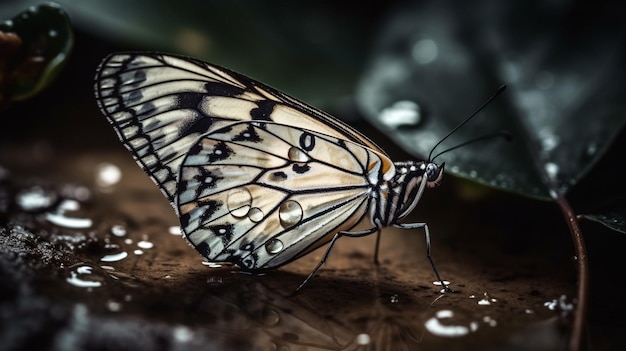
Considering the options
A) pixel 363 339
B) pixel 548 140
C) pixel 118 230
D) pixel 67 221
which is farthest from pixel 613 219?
pixel 67 221

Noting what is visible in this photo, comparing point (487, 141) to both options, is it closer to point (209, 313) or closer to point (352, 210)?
point (352, 210)

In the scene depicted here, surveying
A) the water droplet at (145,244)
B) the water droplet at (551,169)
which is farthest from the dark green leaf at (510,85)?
the water droplet at (145,244)

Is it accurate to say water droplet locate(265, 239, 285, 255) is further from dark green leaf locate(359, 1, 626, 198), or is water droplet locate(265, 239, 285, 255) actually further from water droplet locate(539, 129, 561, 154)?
water droplet locate(539, 129, 561, 154)

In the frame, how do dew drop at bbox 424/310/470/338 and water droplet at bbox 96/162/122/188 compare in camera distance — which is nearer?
dew drop at bbox 424/310/470/338

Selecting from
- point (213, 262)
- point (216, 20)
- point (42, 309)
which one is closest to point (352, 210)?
point (213, 262)

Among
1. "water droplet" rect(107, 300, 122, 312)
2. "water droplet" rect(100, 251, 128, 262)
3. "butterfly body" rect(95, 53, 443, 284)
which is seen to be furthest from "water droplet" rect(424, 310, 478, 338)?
"water droplet" rect(100, 251, 128, 262)

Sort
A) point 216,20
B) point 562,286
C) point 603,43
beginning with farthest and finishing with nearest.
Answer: point 216,20 → point 603,43 → point 562,286

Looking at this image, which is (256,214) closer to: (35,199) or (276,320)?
(276,320)
